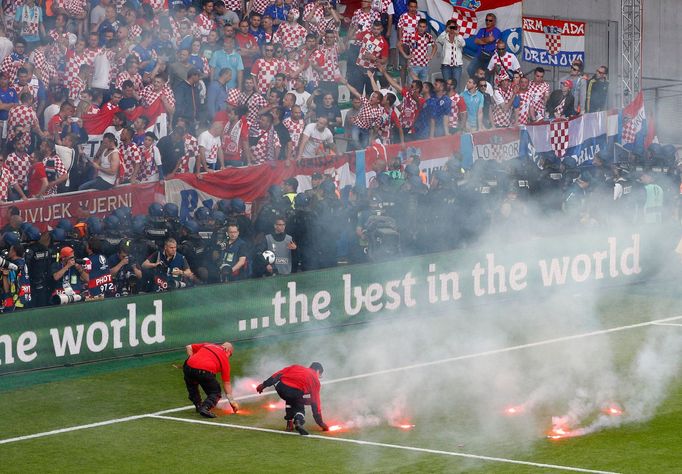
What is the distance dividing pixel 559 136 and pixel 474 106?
1.90 meters

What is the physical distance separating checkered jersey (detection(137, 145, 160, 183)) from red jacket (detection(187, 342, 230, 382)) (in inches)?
244

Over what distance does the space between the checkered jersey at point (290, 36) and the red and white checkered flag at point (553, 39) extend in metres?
7.57

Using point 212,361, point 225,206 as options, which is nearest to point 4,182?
point 225,206

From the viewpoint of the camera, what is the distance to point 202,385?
565 inches

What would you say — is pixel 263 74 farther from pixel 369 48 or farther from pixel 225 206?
pixel 225 206

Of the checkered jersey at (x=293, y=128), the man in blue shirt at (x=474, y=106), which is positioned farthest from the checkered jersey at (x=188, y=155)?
the man in blue shirt at (x=474, y=106)

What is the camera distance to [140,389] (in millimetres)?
15914

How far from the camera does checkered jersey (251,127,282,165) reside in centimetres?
2162

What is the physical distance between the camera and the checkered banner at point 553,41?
93.9 ft

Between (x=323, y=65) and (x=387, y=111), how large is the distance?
1437mm

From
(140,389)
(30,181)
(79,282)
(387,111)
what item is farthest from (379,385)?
(387,111)

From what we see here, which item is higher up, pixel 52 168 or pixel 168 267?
pixel 52 168

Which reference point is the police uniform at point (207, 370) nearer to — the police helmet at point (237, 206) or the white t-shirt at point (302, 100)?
the police helmet at point (237, 206)

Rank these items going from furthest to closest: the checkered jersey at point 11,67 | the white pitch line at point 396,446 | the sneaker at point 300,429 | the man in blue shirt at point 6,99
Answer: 1. the checkered jersey at point 11,67
2. the man in blue shirt at point 6,99
3. the sneaker at point 300,429
4. the white pitch line at point 396,446
